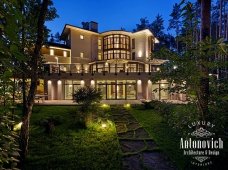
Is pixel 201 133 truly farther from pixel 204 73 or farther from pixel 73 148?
pixel 73 148

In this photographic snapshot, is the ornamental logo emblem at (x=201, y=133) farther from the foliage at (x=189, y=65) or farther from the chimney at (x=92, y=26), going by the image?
the chimney at (x=92, y=26)

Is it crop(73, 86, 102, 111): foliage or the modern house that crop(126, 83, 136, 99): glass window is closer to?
the modern house

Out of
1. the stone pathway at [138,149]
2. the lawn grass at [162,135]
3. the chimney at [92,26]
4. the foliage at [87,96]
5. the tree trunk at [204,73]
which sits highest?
the chimney at [92,26]

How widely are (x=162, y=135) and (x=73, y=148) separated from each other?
5380 mm

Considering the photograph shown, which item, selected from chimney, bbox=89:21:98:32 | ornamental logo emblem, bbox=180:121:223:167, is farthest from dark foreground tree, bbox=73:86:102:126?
chimney, bbox=89:21:98:32

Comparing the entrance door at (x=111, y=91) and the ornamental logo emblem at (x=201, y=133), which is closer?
the ornamental logo emblem at (x=201, y=133)

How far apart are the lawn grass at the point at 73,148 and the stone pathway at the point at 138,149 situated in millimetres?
419

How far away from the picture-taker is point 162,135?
13367 mm

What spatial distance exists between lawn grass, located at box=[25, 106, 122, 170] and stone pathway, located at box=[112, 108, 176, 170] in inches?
16.5

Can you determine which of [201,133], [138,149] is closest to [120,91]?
[138,149]

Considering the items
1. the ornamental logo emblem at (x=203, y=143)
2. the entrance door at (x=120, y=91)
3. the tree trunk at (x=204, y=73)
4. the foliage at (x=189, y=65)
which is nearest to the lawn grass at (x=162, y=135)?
the ornamental logo emblem at (x=203, y=143)

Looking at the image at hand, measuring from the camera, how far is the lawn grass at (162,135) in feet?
30.4

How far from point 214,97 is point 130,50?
110ft

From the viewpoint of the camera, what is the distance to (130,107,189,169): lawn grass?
30.4 ft
